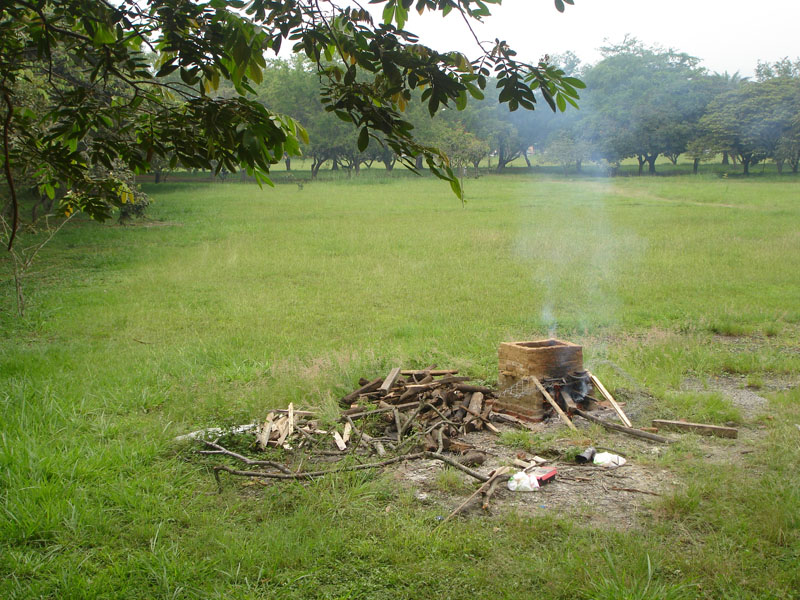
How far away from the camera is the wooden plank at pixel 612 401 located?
14.3ft

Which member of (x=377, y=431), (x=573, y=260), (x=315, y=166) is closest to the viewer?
(x=377, y=431)

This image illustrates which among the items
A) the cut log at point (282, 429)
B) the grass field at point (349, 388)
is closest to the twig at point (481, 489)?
the grass field at point (349, 388)

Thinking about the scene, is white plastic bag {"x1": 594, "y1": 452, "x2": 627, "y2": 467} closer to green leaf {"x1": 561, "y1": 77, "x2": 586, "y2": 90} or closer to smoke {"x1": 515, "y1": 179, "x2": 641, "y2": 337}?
green leaf {"x1": 561, "y1": 77, "x2": 586, "y2": 90}

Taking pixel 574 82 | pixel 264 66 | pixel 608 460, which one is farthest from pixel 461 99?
pixel 608 460

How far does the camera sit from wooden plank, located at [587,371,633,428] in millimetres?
4350

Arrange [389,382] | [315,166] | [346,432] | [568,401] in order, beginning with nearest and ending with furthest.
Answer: [346,432]
[568,401]
[389,382]
[315,166]

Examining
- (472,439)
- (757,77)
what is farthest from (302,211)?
(757,77)

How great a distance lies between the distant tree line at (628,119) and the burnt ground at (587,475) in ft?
66.7

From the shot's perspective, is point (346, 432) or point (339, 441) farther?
point (346, 432)

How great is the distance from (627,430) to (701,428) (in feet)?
1.55

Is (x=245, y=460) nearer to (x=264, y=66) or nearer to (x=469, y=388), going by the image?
(x=469, y=388)

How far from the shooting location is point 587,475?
12.0 ft

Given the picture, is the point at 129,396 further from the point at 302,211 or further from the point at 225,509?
the point at 302,211

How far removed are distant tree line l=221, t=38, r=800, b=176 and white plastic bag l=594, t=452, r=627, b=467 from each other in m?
20.7
